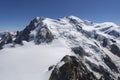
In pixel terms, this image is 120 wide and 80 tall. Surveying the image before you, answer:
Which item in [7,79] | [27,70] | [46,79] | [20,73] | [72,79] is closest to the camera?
[72,79]

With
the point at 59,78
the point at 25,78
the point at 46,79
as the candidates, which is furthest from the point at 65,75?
the point at 25,78

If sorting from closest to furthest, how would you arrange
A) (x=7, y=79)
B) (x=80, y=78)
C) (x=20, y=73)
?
(x=80, y=78)
(x=7, y=79)
(x=20, y=73)

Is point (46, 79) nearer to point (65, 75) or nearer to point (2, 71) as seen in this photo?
point (65, 75)

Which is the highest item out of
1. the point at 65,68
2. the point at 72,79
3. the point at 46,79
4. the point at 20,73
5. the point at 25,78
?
the point at 20,73

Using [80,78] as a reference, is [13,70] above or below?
above

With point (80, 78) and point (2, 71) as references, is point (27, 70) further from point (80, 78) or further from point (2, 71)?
point (80, 78)

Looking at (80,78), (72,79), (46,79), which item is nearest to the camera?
(72,79)

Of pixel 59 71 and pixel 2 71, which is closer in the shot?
pixel 59 71

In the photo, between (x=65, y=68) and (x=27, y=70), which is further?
(x=27, y=70)

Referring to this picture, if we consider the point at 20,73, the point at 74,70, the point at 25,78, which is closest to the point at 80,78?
the point at 74,70
